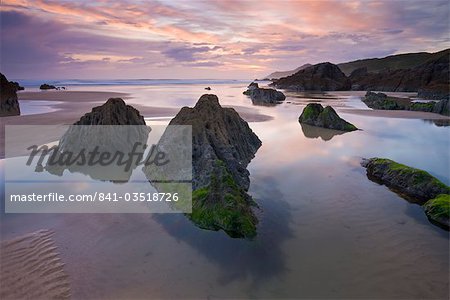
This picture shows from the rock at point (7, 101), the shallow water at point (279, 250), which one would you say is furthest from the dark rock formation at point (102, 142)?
the rock at point (7, 101)

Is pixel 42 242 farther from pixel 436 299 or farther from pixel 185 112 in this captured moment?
pixel 436 299

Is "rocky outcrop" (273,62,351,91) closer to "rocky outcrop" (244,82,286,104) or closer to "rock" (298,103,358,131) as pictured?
"rocky outcrop" (244,82,286,104)

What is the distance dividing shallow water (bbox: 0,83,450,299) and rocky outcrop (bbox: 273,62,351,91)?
273 ft

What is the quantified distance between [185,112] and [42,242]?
26.0 ft

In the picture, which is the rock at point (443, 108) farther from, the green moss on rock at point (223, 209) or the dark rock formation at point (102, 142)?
the green moss on rock at point (223, 209)

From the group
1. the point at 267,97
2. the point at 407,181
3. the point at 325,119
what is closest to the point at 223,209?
the point at 407,181

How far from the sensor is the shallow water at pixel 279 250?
21.3 feet

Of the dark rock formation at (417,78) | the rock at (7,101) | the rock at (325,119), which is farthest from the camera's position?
the dark rock formation at (417,78)

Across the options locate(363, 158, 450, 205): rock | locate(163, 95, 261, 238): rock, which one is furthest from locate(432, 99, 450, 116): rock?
locate(163, 95, 261, 238): rock

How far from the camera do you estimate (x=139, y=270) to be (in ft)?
22.9

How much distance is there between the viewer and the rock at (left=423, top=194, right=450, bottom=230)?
9297 millimetres

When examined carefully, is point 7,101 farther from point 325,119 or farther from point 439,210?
point 439,210

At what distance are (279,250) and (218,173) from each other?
9.52 feet

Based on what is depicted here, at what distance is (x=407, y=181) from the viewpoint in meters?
11.9
